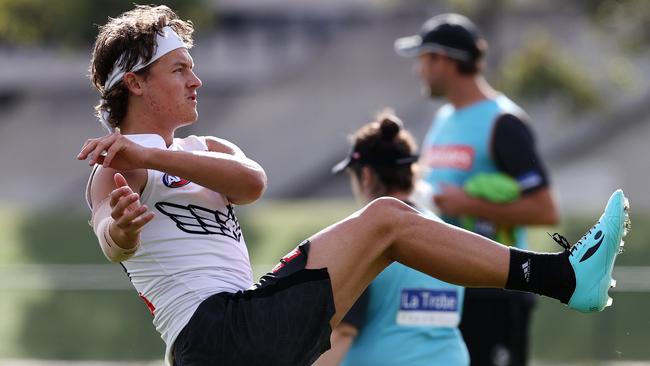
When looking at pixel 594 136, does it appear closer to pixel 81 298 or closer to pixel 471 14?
pixel 471 14

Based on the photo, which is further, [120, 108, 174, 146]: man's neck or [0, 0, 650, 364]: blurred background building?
[0, 0, 650, 364]: blurred background building

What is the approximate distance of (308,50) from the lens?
115 feet

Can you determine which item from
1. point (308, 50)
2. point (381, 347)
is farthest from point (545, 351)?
point (308, 50)

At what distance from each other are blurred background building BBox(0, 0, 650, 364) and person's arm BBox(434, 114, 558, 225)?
11186 mm

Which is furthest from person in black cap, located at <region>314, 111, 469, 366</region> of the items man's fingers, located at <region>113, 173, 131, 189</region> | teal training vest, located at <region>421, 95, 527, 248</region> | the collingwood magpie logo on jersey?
teal training vest, located at <region>421, 95, 527, 248</region>

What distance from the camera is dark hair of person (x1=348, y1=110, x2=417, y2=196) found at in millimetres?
5035

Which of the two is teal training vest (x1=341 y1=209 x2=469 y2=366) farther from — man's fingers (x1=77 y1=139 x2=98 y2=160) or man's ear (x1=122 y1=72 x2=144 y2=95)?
man's fingers (x1=77 y1=139 x2=98 y2=160)

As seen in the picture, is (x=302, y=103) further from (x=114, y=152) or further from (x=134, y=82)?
(x=114, y=152)

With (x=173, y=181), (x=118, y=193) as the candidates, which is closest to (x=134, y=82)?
(x=173, y=181)

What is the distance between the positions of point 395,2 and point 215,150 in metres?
24.9

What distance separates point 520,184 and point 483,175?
20 cm

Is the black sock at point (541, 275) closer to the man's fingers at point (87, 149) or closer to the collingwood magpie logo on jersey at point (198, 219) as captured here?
the collingwood magpie logo on jersey at point (198, 219)

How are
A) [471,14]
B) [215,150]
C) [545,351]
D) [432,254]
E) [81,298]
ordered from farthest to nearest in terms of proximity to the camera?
[471,14] < [81,298] < [545,351] < [215,150] < [432,254]

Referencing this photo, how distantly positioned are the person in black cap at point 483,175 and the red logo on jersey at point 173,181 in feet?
6.50
